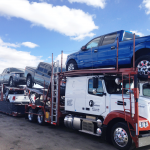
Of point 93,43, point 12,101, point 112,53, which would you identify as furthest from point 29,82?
point 112,53

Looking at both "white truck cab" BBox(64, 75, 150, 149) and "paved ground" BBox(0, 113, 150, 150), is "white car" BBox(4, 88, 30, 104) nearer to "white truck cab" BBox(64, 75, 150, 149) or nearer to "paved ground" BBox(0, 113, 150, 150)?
"paved ground" BBox(0, 113, 150, 150)

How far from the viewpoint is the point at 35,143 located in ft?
17.5

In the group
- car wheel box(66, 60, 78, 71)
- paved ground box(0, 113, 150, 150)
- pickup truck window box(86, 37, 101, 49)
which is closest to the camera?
paved ground box(0, 113, 150, 150)

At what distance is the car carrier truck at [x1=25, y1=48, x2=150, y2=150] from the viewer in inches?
174

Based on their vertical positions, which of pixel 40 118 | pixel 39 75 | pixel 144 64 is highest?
pixel 39 75

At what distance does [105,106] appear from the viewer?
5.28 metres

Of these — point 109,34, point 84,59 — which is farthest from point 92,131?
point 109,34

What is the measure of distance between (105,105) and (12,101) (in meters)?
8.01

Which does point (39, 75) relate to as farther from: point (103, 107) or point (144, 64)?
point (144, 64)

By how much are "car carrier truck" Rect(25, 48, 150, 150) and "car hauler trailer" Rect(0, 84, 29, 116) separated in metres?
3.63

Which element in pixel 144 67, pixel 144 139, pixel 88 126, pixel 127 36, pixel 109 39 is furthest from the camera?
pixel 109 39

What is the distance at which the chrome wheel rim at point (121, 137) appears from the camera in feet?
14.9

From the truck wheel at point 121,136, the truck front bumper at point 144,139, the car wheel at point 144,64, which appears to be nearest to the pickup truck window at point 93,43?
the car wheel at point 144,64

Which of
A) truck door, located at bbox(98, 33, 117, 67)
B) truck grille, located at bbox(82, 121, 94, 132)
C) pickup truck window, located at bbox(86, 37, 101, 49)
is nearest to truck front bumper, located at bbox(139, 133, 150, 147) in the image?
truck grille, located at bbox(82, 121, 94, 132)
